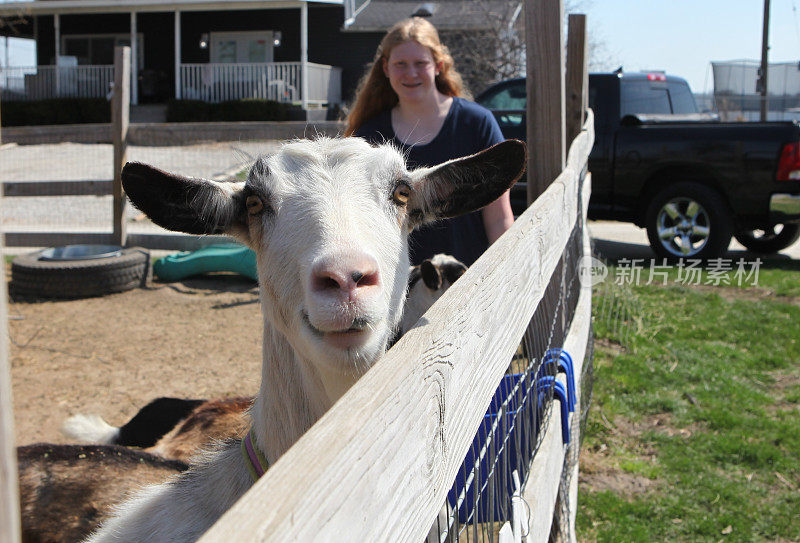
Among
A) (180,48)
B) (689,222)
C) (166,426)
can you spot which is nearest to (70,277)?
(166,426)

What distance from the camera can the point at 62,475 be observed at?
3.09 meters

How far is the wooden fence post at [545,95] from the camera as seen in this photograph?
370cm

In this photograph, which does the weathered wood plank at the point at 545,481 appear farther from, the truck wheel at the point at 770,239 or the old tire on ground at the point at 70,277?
the truck wheel at the point at 770,239

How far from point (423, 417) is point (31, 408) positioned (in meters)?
4.99

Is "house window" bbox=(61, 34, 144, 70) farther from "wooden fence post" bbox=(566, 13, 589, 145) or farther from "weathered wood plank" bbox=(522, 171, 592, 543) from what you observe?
"weathered wood plank" bbox=(522, 171, 592, 543)

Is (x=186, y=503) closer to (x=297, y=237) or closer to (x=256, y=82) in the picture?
(x=297, y=237)

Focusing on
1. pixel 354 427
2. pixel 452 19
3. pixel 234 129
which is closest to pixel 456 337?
pixel 354 427

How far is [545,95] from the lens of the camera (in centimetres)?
383

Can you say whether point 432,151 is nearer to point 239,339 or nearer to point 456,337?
point 456,337

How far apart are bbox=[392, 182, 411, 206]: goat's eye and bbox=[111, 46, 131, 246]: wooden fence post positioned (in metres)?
7.82

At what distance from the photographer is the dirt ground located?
17.8 ft

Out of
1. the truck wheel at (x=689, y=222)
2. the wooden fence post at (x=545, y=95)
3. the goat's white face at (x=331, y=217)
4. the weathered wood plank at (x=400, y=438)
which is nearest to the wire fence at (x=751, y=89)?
the truck wheel at (x=689, y=222)

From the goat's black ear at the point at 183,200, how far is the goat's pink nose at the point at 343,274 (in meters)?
0.68

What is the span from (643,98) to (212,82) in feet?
62.0
